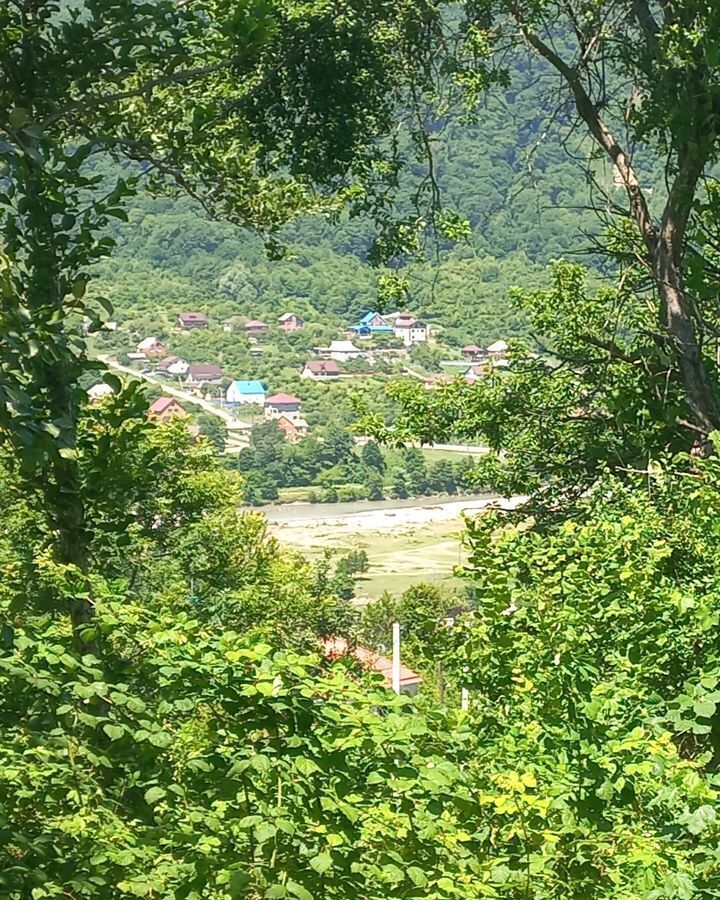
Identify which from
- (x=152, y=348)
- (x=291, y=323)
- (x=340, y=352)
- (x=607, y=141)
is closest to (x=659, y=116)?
(x=607, y=141)

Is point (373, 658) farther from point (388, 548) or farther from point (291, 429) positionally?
point (291, 429)

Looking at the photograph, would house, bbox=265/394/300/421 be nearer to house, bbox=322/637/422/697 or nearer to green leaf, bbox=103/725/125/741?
house, bbox=322/637/422/697

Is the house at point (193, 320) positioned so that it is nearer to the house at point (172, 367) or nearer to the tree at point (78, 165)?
the house at point (172, 367)

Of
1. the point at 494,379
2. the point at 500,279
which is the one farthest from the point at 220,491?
the point at 500,279

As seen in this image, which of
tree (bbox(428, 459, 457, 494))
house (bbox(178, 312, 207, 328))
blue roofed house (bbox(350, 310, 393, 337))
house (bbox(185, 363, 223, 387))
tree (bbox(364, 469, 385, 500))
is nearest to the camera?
tree (bbox(428, 459, 457, 494))

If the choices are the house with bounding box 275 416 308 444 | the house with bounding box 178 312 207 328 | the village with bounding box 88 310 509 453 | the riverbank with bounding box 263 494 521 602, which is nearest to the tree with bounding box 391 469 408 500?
the riverbank with bounding box 263 494 521 602

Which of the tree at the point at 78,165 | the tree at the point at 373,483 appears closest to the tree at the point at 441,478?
the tree at the point at 373,483
